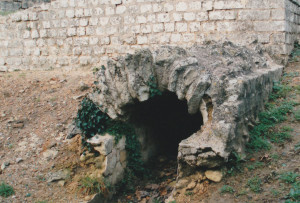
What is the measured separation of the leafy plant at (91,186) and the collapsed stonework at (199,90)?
0.99m

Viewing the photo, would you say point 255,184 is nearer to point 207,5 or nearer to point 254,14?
point 254,14

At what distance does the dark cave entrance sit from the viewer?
5.87 metres

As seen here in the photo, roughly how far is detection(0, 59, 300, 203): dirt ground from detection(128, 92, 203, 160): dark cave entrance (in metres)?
1.19

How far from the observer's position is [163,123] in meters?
6.66

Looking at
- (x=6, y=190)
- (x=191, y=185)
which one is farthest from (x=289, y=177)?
(x=6, y=190)

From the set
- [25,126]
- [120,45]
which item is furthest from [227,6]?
[25,126]

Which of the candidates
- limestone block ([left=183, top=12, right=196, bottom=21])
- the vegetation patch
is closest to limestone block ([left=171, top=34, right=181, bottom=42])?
limestone block ([left=183, top=12, right=196, bottom=21])

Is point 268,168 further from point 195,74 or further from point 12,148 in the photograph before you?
point 12,148

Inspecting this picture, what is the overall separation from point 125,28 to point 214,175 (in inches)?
227

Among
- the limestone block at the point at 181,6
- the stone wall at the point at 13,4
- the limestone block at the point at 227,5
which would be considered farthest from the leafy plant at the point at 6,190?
the stone wall at the point at 13,4

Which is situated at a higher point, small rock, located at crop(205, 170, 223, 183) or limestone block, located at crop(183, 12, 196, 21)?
limestone block, located at crop(183, 12, 196, 21)

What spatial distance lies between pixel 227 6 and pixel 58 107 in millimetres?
4626

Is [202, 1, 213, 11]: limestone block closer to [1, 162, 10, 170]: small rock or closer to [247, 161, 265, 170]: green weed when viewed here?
[247, 161, 265, 170]: green weed

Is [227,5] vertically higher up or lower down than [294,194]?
higher up
